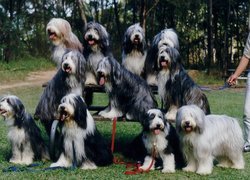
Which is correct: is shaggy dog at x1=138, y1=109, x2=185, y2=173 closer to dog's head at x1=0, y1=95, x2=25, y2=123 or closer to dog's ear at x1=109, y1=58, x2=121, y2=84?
dog's ear at x1=109, y1=58, x2=121, y2=84

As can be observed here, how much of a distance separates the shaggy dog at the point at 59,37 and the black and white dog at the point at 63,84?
0.39 metres

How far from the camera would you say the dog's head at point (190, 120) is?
5489mm

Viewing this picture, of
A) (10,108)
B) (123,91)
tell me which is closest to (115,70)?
(123,91)

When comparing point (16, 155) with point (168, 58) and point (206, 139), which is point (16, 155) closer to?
point (168, 58)

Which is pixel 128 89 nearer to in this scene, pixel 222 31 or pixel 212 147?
pixel 212 147

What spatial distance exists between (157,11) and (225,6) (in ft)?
16.7

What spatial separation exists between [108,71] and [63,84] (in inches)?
23.7

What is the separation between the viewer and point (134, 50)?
658cm

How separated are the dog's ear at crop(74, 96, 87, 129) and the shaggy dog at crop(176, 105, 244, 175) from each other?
109 cm

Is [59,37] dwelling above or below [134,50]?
above

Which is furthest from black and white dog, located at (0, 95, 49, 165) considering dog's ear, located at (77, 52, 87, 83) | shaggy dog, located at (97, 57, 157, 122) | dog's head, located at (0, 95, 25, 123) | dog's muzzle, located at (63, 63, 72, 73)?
shaggy dog, located at (97, 57, 157, 122)

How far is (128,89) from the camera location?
6.25 metres

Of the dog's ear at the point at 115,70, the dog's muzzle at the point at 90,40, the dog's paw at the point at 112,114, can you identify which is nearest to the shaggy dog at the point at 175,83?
the dog's ear at the point at 115,70

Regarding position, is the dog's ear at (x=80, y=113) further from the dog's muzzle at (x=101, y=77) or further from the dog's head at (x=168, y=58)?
the dog's head at (x=168, y=58)
